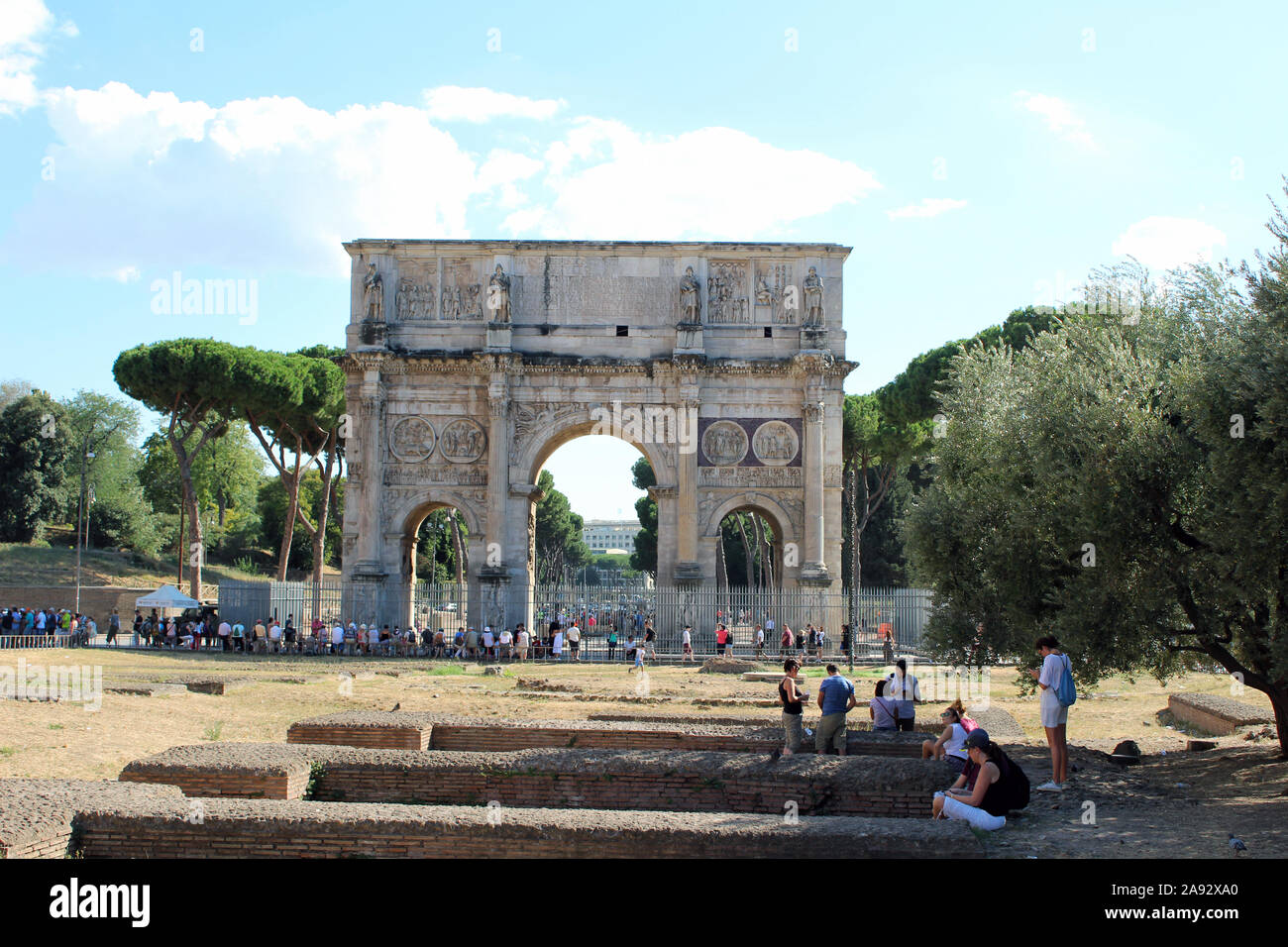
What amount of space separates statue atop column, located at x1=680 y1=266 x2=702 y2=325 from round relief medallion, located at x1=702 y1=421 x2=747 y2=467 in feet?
9.13

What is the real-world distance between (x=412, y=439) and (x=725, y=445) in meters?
8.17

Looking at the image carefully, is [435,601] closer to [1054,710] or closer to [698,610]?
[698,610]

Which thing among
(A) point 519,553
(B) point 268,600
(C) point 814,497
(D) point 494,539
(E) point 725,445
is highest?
(E) point 725,445

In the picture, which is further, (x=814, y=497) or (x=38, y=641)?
(x=814, y=497)

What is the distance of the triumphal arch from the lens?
93.3 ft

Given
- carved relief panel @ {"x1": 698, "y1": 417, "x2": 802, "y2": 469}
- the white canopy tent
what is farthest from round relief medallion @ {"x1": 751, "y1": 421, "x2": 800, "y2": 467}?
the white canopy tent

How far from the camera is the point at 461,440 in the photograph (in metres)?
29.0

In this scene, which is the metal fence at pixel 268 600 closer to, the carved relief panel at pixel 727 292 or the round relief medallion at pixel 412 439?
the round relief medallion at pixel 412 439

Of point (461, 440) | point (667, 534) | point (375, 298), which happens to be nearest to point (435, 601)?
point (461, 440)

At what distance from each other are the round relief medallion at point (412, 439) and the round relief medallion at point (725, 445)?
7.19 metres

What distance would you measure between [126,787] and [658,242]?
23315mm

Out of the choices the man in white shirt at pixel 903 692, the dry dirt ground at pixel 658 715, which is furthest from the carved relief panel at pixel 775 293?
the man in white shirt at pixel 903 692
